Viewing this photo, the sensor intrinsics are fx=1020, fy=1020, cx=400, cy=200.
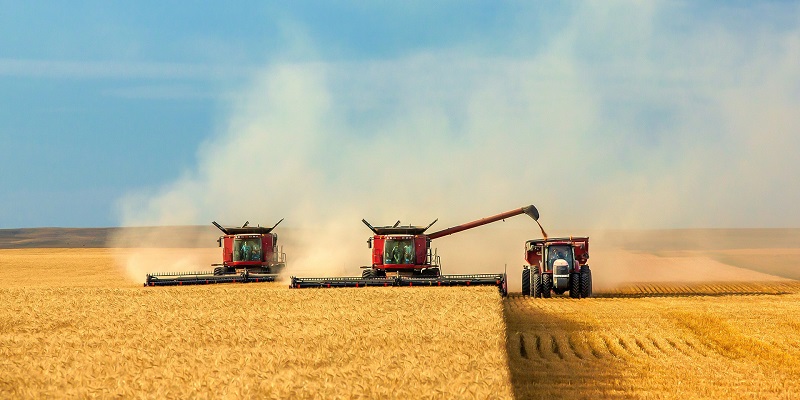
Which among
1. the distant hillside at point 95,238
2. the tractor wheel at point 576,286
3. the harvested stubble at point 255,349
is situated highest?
the distant hillside at point 95,238

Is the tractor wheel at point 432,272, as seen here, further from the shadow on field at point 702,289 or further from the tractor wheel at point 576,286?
the tractor wheel at point 576,286

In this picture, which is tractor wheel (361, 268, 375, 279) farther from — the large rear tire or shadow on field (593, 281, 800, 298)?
shadow on field (593, 281, 800, 298)

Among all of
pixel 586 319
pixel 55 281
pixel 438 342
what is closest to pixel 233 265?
pixel 55 281

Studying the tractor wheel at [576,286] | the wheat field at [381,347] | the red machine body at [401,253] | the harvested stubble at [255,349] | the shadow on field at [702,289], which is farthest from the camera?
the red machine body at [401,253]

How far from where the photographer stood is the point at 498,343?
1575 cm

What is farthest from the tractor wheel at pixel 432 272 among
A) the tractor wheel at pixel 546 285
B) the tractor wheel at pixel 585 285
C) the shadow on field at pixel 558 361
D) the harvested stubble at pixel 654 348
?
the shadow on field at pixel 558 361

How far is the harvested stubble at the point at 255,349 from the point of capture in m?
11.6

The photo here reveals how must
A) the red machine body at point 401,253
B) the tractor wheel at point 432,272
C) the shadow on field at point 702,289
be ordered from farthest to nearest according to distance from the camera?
the tractor wheel at point 432,272
the red machine body at point 401,253
the shadow on field at point 702,289

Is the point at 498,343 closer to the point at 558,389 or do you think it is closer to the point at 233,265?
the point at 558,389

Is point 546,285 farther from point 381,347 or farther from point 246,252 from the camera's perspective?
point 381,347

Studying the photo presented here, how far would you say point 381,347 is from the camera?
15328 millimetres

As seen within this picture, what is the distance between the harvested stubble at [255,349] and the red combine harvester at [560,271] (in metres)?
11.6

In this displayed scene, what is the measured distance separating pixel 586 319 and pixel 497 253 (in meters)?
28.4

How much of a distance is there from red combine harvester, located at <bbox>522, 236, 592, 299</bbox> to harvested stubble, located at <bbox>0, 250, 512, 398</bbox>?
1159 centimetres
